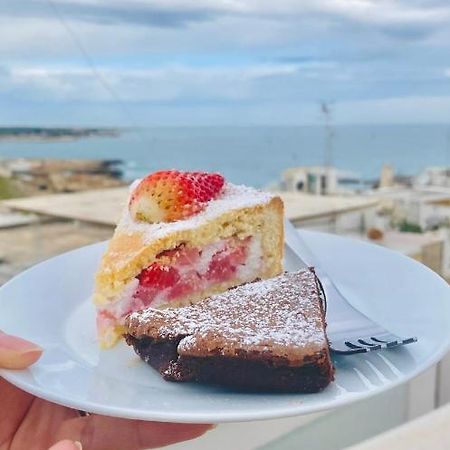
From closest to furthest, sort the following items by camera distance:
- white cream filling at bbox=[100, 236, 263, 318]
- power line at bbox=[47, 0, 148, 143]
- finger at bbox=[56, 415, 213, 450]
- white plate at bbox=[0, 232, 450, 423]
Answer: white plate at bbox=[0, 232, 450, 423]
finger at bbox=[56, 415, 213, 450]
white cream filling at bbox=[100, 236, 263, 318]
power line at bbox=[47, 0, 148, 143]

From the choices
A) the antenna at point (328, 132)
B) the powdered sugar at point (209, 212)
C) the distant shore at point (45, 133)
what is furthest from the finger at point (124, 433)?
the antenna at point (328, 132)

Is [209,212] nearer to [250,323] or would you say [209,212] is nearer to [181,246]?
[181,246]

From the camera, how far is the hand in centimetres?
69

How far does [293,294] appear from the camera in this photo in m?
0.67

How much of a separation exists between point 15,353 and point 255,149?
0.97 metres

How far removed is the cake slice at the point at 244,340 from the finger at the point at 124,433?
0.09 m

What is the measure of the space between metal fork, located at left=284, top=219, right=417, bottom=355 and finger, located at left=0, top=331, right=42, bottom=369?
0.80 feet

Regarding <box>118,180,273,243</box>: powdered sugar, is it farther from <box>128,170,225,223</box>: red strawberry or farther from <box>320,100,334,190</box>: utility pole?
<box>320,100,334,190</box>: utility pole

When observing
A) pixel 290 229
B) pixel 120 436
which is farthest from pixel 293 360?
pixel 290 229

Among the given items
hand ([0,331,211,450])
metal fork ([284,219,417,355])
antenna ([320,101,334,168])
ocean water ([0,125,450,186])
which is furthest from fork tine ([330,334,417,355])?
antenna ([320,101,334,168])

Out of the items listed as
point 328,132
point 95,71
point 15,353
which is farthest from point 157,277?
point 328,132

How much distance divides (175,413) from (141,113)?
1138 millimetres

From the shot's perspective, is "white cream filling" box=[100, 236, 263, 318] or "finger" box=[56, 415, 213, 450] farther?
"white cream filling" box=[100, 236, 263, 318]

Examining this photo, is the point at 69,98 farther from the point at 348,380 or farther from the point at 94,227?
the point at 348,380
